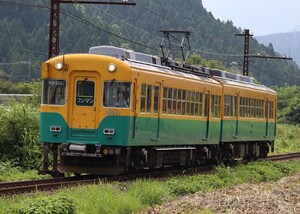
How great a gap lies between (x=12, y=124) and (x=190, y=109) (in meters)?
5.36

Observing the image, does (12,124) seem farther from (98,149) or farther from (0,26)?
(0,26)

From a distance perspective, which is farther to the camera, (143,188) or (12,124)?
(12,124)

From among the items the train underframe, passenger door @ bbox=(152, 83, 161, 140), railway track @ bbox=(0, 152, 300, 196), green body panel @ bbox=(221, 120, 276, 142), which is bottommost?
railway track @ bbox=(0, 152, 300, 196)

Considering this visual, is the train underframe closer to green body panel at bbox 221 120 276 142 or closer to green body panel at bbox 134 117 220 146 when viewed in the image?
green body panel at bbox 134 117 220 146

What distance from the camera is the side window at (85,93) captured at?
15.9 meters

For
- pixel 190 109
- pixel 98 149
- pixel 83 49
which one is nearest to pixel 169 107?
pixel 190 109

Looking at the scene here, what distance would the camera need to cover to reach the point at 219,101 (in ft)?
74.3

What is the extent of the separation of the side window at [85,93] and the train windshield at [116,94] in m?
0.32

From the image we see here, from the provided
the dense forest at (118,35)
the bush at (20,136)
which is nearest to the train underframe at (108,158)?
the bush at (20,136)

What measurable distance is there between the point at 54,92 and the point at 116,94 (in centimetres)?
154

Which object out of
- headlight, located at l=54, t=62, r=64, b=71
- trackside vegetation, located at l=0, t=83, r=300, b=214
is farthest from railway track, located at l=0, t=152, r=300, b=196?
headlight, located at l=54, t=62, r=64, b=71

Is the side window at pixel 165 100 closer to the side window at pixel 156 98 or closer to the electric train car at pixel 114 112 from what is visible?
the electric train car at pixel 114 112

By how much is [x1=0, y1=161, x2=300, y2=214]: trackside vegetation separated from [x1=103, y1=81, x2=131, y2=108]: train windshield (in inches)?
88.3

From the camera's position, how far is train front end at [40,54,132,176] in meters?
15.7
